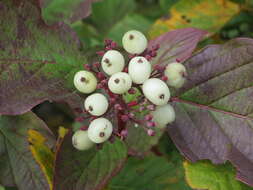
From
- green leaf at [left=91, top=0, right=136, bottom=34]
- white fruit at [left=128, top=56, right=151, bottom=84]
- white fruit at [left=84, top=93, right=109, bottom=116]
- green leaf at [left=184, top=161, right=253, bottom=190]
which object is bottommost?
green leaf at [left=184, top=161, right=253, bottom=190]

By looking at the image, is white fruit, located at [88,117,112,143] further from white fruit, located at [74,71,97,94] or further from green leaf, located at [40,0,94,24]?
green leaf, located at [40,0,94,24]

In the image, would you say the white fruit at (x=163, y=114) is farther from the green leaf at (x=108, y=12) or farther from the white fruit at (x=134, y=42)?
the green leaf at (x=108, y=12)

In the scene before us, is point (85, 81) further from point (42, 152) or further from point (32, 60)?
point (42, 152)

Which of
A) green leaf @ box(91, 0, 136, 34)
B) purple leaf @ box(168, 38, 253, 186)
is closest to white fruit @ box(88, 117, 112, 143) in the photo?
purple leaf @ box(168, 38, 253, 186)

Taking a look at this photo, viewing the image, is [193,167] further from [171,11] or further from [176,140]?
[171,11]

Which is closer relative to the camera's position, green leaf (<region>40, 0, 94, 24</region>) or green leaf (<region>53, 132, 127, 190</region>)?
green leaf (<region>53, 132, 127, 190</region>)

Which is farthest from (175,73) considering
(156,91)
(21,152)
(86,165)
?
(21,152)
